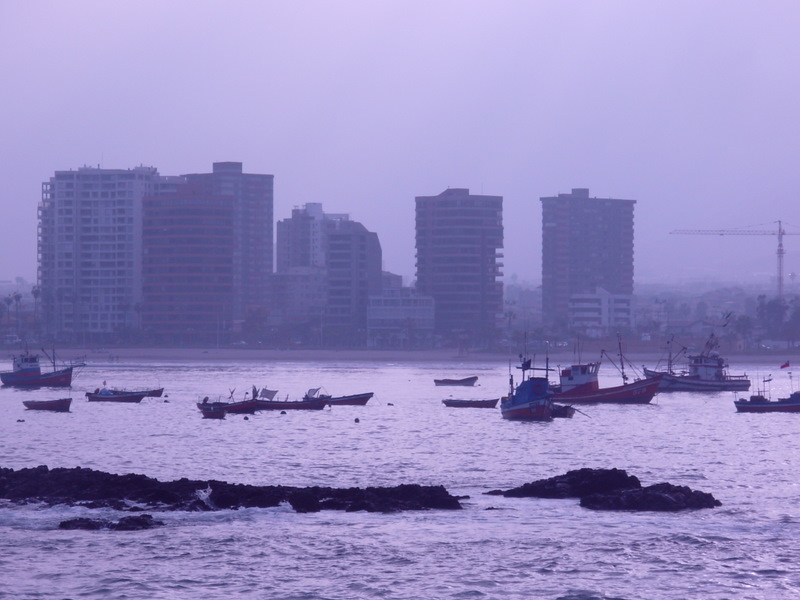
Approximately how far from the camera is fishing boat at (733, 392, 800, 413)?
86.5m

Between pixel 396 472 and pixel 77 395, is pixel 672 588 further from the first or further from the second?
pixel 77 395

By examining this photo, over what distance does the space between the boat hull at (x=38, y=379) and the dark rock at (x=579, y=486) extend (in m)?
83.3

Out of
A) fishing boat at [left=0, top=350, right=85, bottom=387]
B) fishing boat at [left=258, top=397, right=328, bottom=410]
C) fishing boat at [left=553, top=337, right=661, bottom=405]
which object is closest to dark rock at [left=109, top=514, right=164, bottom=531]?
fishing boat at [left=258, top=397, right=328, bottom=410]

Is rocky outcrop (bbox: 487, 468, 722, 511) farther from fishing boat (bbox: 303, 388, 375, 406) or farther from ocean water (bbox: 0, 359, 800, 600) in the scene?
fishing boat (bbox: 303, 388, 375, 406)

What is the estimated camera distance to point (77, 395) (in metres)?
109

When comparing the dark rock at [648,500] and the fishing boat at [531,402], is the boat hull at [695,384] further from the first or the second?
the dark rock at [648,500]

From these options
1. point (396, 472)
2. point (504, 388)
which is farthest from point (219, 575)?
point (504, 388)

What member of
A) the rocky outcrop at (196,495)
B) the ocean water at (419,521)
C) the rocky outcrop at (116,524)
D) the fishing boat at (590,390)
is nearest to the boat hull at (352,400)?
the ocean water at (419,521)

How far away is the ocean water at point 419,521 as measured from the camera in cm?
2911

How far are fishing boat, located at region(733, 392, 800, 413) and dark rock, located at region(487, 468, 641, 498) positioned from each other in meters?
49.2

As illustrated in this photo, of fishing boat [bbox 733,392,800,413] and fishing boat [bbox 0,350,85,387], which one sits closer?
fishing boat [bbox 733,392,800,413]

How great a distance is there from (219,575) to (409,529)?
674 cm

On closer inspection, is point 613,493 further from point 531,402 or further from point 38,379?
point 38,379

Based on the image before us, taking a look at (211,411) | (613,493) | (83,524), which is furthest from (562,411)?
(83,524)
